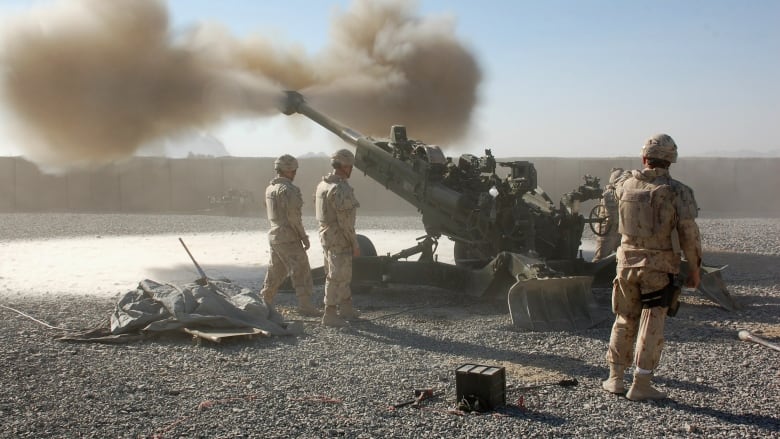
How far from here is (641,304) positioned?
5074mm

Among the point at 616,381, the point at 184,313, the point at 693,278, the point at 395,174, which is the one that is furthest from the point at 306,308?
the point at 693,278

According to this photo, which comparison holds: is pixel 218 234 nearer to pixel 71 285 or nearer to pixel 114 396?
pixel 71 285

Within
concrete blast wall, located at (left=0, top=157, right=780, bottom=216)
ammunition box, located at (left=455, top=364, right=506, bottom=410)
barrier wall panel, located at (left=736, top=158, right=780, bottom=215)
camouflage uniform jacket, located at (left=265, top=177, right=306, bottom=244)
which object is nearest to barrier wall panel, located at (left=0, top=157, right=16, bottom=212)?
concrete blast wall, located at (left=0, top=157, right=780, bottom=216)

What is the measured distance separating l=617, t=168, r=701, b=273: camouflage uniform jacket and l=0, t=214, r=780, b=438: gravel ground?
0.92m

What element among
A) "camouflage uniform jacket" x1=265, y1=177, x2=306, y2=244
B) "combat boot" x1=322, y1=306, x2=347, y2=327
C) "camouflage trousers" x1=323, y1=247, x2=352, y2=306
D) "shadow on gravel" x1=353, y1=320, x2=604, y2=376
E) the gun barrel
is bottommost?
"shadow on gravel" x1=353, y1=320, x2=604, y2=376

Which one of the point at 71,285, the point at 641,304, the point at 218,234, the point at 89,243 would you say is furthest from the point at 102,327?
the point at 218,234

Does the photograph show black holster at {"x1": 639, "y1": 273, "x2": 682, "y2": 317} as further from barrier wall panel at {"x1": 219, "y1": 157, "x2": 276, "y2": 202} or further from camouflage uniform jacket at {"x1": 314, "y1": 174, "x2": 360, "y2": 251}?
barrier wall panel at {"x1": 219, "y1": 157, "x2": 276, "y2": 202}

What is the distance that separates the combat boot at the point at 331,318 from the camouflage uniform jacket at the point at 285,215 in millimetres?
889

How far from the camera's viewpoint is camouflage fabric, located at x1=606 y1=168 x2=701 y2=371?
4906 mm

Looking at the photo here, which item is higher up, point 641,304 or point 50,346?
point 641,304

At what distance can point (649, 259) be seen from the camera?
4.98 meters

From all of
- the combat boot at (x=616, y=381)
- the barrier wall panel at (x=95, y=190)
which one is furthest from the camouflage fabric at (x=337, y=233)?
the barrier wall panel at (x=95, y=190)

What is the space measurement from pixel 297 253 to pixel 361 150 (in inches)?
93.2

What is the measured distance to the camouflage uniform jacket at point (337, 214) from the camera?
7.52m
